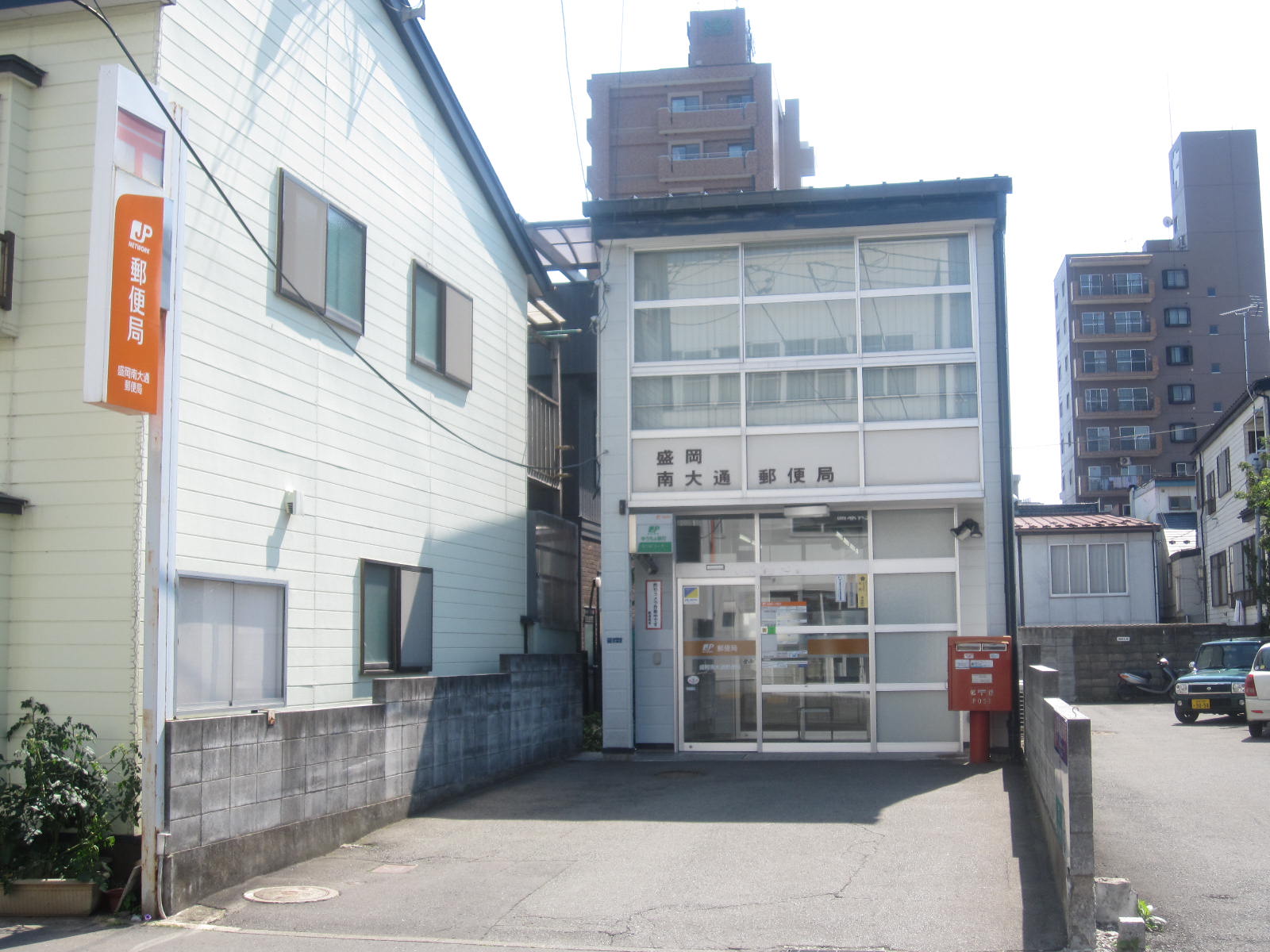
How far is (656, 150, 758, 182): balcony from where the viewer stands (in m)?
58.6

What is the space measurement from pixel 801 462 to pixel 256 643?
8.34 m

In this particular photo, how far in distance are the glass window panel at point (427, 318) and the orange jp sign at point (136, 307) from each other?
5.42 metres

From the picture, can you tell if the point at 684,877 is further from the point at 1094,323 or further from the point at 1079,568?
the point at 1094,323

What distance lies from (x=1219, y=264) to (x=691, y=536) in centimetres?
6336

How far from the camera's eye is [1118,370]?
71250 mm

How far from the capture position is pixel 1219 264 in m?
70.1

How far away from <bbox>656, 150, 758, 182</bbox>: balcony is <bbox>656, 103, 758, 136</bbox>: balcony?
4.02 ft

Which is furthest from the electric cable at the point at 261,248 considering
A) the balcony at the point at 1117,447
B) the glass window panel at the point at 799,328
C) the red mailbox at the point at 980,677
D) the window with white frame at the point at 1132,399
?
the window with white frame at the point at 1132,399

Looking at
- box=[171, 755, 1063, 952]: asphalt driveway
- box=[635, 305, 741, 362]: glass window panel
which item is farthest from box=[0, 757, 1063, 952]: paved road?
box=[635, 305, 741, 362]: glass window panel

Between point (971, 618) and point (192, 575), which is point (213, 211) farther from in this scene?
point (971, 618)

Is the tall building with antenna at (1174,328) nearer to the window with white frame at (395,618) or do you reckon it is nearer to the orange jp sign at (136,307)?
the window with white frame at (395,618)

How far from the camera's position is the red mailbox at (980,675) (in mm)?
14875

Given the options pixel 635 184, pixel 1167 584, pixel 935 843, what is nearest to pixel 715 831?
pixel 935 843

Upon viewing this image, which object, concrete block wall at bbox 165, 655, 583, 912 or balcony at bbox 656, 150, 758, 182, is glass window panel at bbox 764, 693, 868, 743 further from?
balcony at bbox 656, 150, 758, 182
